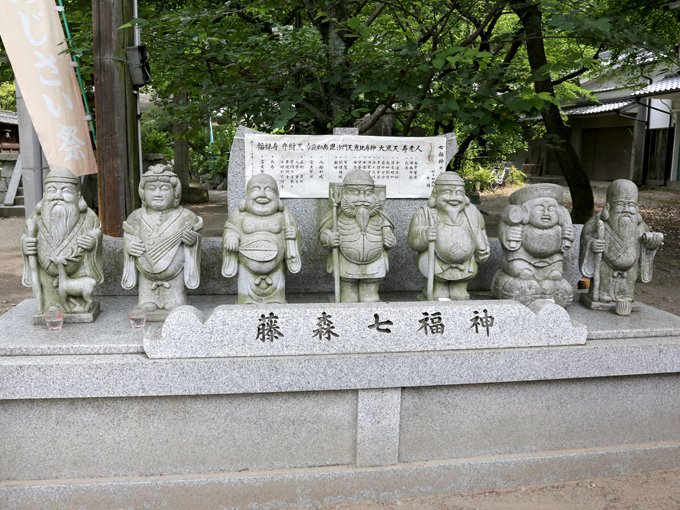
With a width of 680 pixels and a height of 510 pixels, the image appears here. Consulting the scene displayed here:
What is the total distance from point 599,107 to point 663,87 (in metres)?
3.89

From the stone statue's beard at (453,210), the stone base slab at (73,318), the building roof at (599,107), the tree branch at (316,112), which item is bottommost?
the stone base slab at (73,318)

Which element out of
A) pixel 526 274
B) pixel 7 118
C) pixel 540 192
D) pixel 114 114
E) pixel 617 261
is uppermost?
pixel 7 118

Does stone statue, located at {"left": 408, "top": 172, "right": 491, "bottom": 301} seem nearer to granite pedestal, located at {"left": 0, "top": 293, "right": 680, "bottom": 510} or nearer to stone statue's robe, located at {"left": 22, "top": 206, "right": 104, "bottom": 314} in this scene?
granite pedestal, located at {"left": 0, "top": 293, "right": 680, "bottom": 510}

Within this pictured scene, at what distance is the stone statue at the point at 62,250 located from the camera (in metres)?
3.48

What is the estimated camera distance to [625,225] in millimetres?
3996

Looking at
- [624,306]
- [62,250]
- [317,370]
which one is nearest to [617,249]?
[624,306]

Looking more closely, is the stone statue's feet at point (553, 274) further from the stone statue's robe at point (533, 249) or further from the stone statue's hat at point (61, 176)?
the stone statue's hat at point (61, 176)

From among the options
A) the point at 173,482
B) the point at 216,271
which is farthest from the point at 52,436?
the point at 216,271

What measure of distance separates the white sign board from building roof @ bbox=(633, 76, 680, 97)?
11.8m

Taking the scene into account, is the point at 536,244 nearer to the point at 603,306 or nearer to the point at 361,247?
the point at 603,306

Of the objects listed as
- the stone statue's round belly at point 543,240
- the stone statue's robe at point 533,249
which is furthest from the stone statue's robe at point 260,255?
the stone statue's round belly at point 543,240

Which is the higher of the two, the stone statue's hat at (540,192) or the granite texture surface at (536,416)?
the stone statue's hat at (540,192)

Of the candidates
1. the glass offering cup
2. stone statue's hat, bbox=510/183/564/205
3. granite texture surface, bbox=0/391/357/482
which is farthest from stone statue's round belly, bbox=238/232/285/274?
the glass offering cup

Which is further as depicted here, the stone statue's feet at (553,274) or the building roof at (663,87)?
the building roof at (663,87)
